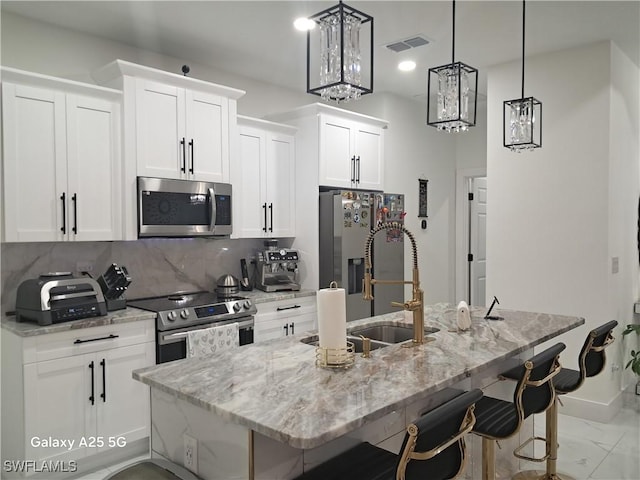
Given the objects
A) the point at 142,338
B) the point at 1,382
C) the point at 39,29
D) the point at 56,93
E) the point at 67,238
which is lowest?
the point at 1,382

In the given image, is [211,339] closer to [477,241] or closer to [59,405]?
[59,405]

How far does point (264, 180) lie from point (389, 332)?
7.05ft

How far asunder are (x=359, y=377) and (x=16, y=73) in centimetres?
268

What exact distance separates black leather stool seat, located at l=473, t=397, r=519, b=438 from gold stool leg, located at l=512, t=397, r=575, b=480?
0.58 metres

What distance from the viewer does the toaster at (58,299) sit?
9.60ft

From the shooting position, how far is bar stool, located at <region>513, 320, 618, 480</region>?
259 cm

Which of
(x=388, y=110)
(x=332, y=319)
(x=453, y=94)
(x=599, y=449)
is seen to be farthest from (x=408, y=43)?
(x=599, y=449)

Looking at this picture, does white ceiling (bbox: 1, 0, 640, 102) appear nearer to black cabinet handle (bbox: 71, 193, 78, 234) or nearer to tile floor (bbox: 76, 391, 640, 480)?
black cabinet handle (bbox: 71, 193, 78, 234)

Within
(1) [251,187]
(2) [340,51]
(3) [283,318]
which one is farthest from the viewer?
(1) [251,187]

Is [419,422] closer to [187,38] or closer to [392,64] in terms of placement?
[187,38]

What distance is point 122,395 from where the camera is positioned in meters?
3.21

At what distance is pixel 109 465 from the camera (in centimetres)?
321

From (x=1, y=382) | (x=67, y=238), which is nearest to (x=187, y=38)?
(x=67, y=238)

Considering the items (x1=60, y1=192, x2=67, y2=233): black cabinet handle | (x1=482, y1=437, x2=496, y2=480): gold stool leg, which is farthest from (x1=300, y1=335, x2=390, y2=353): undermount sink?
(x1=60, y1=192, x2=67, y2=233): black cabinet handle
